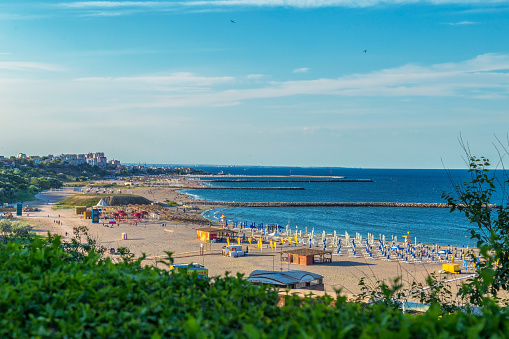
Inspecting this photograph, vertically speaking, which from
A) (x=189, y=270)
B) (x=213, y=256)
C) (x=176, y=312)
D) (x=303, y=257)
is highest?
(x=176, y=312)

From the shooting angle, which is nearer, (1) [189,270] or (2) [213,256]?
(1) [189,270]

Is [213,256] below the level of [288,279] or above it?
below

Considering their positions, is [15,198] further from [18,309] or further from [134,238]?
[18,309]

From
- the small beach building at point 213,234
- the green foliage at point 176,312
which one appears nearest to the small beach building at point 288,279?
the green foliage at point 176,312

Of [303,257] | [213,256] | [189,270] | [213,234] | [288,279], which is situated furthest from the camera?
[213,234]

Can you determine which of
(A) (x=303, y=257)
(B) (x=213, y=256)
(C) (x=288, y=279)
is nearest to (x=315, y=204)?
(B) (x=213, y=256)

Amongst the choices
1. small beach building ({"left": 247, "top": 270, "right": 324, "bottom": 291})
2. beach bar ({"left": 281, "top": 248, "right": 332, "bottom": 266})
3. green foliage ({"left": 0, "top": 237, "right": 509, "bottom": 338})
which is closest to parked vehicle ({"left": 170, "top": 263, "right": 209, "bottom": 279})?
green foliage ({"left": 0, "top": 237, "right": 509, "bottom": 338})

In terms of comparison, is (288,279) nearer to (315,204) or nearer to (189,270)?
(189,270)
